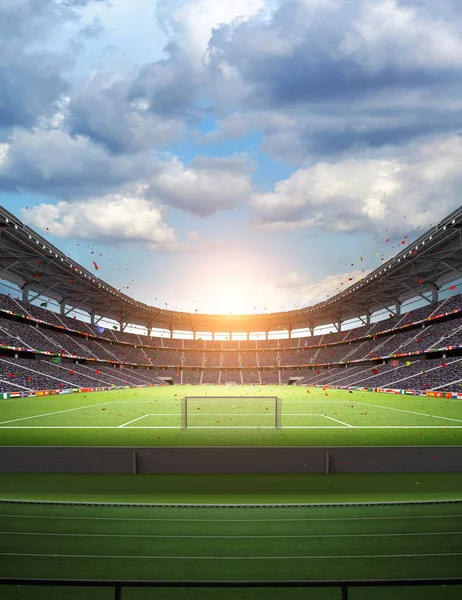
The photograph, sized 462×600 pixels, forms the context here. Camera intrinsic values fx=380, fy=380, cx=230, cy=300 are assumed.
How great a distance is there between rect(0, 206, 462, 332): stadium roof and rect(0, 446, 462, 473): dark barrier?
28296mm

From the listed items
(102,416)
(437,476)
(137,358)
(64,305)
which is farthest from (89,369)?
(437,476)

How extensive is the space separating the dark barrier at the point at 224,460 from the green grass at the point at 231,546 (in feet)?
7.55

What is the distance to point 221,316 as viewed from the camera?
3337 inches

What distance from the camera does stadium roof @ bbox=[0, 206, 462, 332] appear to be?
124 ft

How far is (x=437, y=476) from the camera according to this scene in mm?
9336

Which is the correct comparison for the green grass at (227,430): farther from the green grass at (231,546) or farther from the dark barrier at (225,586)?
the dark barrier at (225,586)

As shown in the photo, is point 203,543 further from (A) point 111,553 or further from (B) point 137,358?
(B) point 137,358

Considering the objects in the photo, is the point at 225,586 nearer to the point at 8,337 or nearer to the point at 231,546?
the point at 231,546

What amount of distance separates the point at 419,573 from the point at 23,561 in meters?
5.16

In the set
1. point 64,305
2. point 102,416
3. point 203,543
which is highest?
point 64,305

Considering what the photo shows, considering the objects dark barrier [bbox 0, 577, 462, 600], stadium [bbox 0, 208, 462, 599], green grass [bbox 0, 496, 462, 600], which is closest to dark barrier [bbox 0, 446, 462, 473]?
stadium [bbox 0, 208, 462, 599]

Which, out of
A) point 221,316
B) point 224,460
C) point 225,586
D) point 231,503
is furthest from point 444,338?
point 221,316

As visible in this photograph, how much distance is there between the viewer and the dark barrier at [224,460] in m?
9.47

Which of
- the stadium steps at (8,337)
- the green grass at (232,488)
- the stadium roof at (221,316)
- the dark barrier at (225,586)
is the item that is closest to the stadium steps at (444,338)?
the stadium roof at (221,316)
